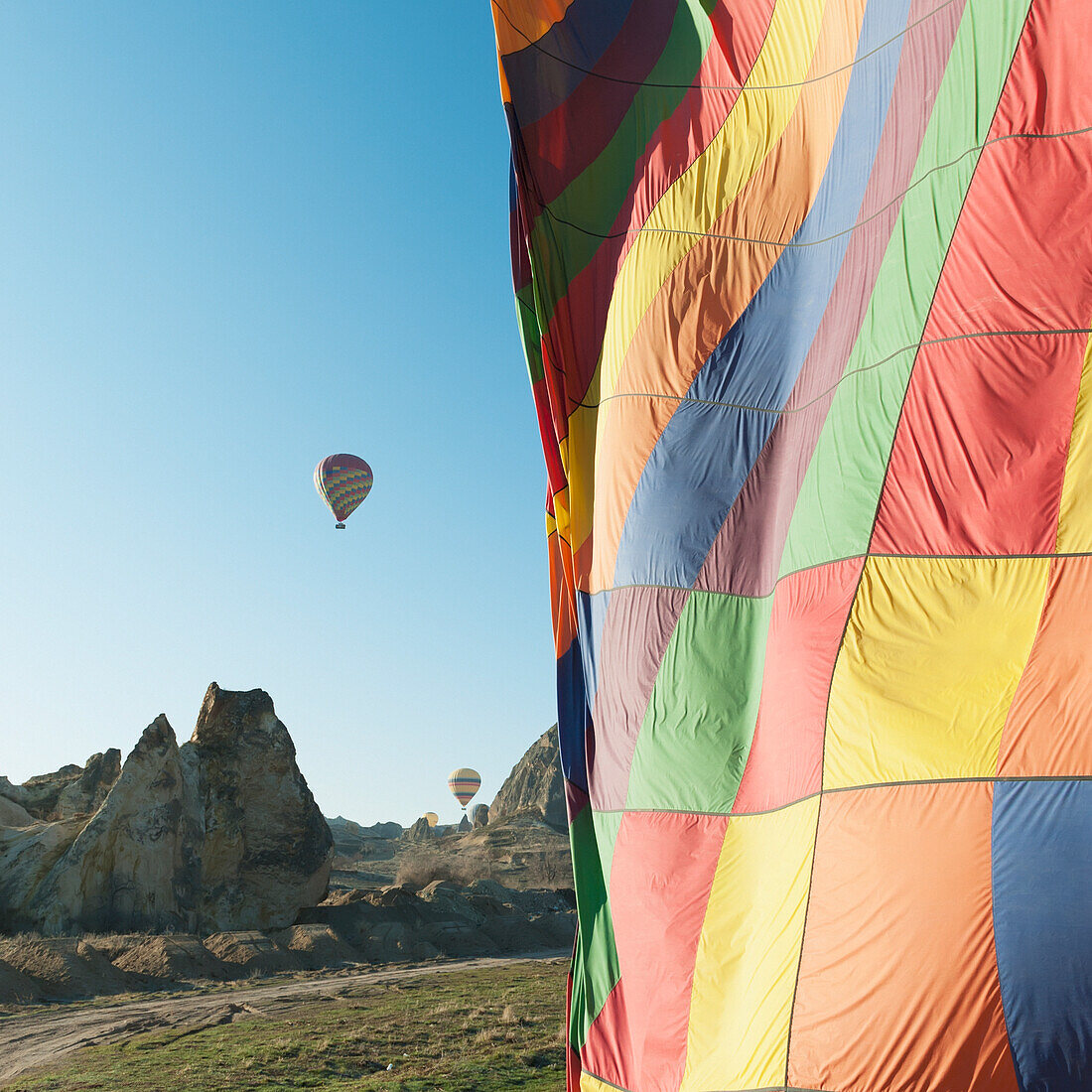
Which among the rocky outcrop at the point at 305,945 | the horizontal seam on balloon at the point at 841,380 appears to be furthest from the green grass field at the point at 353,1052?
the horizontal seam on balloon at the point at 841,380

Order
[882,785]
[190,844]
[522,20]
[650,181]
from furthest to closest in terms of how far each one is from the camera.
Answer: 1. [190,844]
2. [522,20]
3. [650,181]
4. [882,785]

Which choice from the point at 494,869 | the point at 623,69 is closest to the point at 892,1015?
the point at 623,69

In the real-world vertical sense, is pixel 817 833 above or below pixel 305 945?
above

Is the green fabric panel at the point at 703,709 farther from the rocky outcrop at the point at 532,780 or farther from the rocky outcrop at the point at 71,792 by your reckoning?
the rocky outcrop at the point at 532,780

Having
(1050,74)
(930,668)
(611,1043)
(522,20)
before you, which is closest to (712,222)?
(1050,74)

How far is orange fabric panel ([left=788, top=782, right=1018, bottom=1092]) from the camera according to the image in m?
4.31

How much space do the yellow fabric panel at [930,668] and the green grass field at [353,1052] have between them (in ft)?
24.5

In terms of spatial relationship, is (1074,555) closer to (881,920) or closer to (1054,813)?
(1054,813)

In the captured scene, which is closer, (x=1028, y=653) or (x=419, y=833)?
(x=1028, y=653)

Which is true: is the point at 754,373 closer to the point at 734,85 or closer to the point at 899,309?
the point at 899,309

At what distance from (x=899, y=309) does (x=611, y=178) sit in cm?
394

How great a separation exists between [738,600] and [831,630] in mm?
1253

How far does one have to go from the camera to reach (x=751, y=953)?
5.38 metres

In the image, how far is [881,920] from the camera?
4633 millimetres
